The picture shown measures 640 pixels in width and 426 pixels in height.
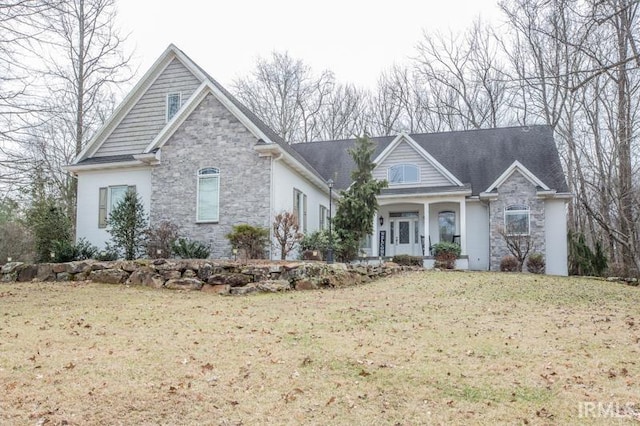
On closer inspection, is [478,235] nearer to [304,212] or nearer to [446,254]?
[446,254]

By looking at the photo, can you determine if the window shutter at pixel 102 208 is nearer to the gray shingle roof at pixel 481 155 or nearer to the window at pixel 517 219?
the gray shingle roof at pixel 481 155

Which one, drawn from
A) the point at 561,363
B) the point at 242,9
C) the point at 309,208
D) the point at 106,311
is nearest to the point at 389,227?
the point at 309,208

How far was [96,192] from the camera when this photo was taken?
56.7 ft

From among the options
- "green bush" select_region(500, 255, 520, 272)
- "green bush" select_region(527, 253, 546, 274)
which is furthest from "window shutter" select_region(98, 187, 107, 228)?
"green bush" select_region(527, 253, 546, 274)

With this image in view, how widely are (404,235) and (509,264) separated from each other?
4.52 meters

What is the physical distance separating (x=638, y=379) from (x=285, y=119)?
92.1 ft

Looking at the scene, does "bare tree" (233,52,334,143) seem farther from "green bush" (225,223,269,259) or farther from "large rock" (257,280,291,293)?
"large rock" (257,280,291,293)

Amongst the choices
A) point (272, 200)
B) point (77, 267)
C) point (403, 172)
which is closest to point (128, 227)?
point (77, 267)

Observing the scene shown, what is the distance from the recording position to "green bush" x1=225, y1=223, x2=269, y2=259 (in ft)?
45.6

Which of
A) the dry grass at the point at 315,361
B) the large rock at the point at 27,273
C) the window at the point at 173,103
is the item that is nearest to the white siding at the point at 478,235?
the dry grass at the point at 315,361

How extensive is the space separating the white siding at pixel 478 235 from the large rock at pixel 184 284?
1172cm

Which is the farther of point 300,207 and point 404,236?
point 404,236

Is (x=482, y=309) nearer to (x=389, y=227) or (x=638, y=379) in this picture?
(x=638, y=379)

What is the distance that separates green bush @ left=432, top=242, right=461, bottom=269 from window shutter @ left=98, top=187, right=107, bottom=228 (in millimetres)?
11185
